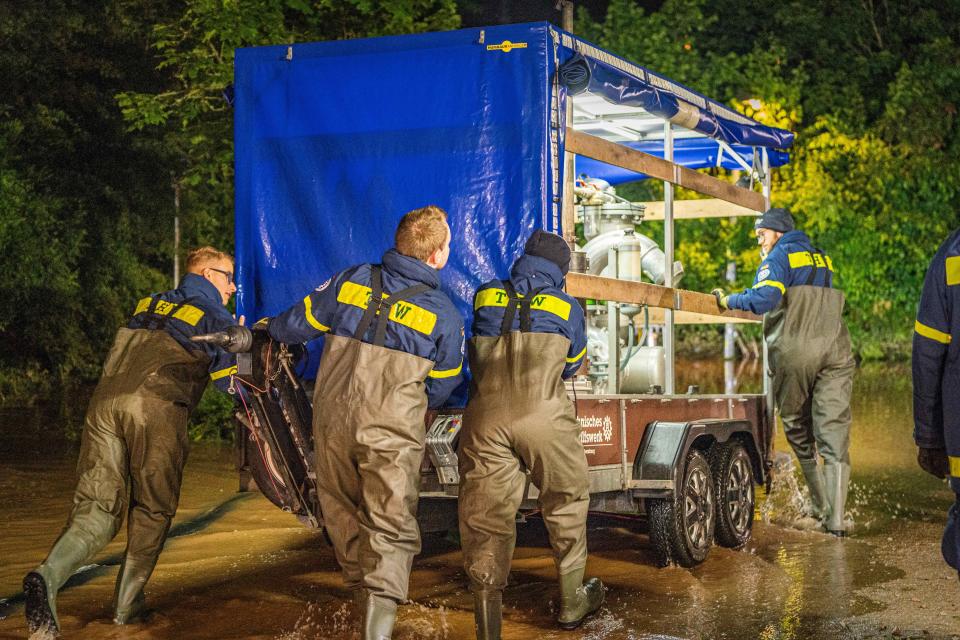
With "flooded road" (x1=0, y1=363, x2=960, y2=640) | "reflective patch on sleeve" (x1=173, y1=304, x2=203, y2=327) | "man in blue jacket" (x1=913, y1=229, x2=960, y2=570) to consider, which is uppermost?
"reflective patch on sleeve" (x1=173, y1=304, x2=203, y2=327)

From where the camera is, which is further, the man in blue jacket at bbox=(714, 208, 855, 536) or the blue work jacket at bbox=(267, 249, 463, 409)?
the man in blue jacket at bbox=(714, 208, 855, 536)

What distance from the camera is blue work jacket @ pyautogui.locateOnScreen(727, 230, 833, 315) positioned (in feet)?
28.9

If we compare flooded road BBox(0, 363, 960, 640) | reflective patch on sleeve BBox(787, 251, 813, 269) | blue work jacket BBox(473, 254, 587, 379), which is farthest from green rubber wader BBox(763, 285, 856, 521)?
blue work jacket BBox(473, 254, 587, 379)

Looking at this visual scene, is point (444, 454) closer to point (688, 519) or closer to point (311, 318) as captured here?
point (311, 318)

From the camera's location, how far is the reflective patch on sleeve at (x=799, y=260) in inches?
354

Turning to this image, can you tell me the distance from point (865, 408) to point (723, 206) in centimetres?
1060

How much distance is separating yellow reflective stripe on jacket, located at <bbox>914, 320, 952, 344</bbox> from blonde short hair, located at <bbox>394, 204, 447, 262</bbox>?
6.97 ft

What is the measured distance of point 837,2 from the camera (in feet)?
114

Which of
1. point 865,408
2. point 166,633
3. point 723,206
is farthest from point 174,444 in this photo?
point 865,408

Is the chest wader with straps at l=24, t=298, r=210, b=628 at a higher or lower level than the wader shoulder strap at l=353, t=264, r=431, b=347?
lower

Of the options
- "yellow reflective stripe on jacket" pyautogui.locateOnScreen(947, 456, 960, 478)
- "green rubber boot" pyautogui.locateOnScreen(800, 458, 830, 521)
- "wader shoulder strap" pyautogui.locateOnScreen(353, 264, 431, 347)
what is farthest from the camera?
"green rubber boot" pyautogui.locateOnScreen(800, 458, 830, 521)

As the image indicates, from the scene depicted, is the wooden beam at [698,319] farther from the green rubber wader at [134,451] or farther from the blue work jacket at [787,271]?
the green rubber wader at [134,451]

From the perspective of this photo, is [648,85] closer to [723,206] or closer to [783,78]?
[723,206]

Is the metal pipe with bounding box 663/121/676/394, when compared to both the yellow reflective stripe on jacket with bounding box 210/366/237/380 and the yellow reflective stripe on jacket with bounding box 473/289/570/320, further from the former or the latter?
the yellow reflective stripe on jacket with bounding box 210/366/237/380
